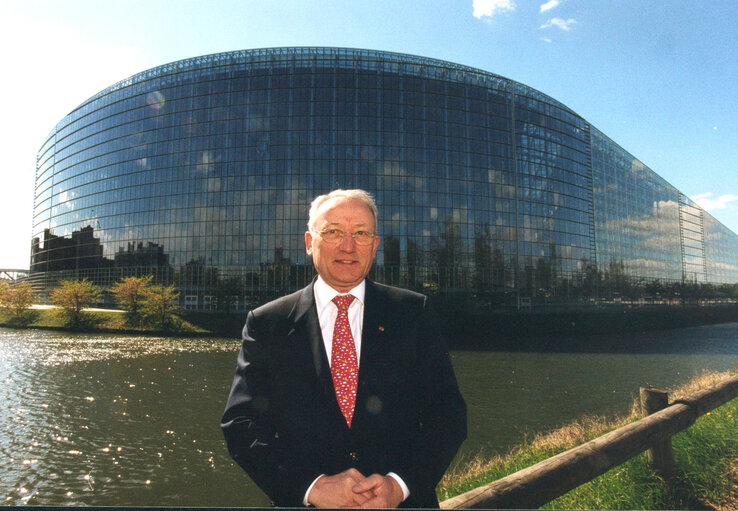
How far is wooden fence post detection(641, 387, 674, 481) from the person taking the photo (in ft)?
16.2

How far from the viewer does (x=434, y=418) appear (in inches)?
88.1

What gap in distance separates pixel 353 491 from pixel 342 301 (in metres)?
1.05

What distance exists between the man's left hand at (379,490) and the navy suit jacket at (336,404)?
0.09 m

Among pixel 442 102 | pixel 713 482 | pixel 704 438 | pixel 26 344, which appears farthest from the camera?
pixel 442 102

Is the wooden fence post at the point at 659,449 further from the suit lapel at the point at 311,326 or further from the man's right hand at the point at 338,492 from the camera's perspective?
the suit lapel at the point at 311,326

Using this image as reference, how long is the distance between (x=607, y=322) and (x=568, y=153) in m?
39.3

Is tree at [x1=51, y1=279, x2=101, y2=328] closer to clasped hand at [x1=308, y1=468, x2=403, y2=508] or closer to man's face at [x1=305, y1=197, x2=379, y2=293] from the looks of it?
man's face at [x1=305, y1=197, x2=379, y2=293]

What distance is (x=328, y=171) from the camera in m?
59.6

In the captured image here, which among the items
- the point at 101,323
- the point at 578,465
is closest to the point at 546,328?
the point at 578,465

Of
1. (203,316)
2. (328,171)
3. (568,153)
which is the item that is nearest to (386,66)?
(328,171)

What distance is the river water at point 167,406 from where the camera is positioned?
386 inches

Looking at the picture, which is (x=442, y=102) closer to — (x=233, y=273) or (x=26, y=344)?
(x=233, y=273)

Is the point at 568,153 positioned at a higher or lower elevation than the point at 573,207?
higher

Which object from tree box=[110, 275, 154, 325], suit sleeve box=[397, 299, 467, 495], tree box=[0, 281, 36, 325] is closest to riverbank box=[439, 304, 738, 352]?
suit sleeve box=[397, 299, 467, 495]
